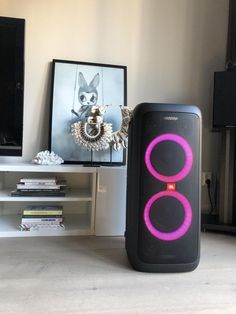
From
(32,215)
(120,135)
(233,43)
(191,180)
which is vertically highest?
(233,43)

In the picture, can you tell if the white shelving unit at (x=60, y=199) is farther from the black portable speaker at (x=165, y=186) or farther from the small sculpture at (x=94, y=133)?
the black portable speaker at (x=165, y=186)

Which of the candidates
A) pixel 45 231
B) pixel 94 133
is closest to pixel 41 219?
pixel 45 231

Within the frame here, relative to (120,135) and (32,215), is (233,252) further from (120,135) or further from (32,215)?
Answer: (32,215)

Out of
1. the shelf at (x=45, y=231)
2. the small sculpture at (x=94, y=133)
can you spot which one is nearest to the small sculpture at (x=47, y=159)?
the small sculpture at (x=94, y=133)

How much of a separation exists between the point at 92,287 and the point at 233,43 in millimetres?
1627

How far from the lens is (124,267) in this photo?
1.25 metres

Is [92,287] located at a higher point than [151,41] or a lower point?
lower

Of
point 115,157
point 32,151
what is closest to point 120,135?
point 115,157

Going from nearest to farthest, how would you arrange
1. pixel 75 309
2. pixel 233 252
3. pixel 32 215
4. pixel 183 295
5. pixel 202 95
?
pixel 75 309, pixel 183 295, pixel 233 252, pixel 32 215, pixel 202 95

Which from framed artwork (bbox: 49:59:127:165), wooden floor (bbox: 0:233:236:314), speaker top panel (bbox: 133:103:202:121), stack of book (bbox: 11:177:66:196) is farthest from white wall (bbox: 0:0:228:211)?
speaker top panel (bbox: 133:103:202:121)

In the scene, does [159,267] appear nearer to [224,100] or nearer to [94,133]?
[94,133]

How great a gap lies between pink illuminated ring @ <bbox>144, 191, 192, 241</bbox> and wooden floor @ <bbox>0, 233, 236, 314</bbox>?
0.15 meters

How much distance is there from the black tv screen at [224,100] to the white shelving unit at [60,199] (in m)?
0.75

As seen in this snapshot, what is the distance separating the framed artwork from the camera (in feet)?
6.11
